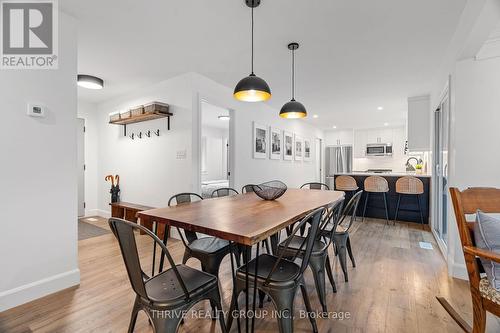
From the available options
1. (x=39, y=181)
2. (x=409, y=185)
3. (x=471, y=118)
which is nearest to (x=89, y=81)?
(x=39, y=181)

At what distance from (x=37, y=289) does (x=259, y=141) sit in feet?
12.9

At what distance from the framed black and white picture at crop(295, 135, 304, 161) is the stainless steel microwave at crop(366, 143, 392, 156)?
7.13 feet

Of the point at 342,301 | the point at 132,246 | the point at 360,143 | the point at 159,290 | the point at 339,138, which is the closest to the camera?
the point at 132,246

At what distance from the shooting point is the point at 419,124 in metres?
4.62

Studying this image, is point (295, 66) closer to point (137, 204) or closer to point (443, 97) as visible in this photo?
point (443, 97)

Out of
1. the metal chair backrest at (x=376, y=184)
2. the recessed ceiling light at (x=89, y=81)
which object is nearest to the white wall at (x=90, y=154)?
the recessed ceiling light at (x=89, y=81)

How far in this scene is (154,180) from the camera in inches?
157

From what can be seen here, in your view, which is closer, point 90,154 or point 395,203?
point 395,203

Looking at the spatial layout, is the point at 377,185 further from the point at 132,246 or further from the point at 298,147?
the point at 132,246

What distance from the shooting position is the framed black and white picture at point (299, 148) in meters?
6.79

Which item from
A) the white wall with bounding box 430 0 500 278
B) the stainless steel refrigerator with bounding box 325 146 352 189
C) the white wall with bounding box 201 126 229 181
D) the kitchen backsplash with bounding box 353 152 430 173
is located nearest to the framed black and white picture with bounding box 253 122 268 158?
the white wall with bounding box 430 0 500 278

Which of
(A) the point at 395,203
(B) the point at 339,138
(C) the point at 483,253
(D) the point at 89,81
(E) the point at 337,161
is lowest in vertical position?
(A) the point at 395,203
